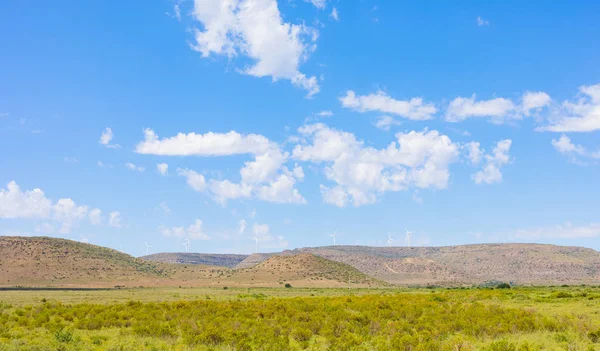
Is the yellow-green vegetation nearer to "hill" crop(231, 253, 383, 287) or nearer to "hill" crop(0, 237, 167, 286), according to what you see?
"hill" crop(231, 253, 383, 287)

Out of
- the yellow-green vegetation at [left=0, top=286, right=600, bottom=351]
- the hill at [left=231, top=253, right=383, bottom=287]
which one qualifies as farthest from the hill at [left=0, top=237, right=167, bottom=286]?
the yellow-green vegetation at [left=0, top=286, right=600, bottom=351]

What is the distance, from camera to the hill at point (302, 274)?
480ft

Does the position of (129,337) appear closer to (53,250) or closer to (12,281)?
(12,281)

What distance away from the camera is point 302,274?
160m

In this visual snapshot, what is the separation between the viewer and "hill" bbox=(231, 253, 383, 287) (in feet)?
480

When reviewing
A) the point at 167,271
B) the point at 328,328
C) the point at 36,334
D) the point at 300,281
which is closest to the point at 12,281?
the point at 167,271

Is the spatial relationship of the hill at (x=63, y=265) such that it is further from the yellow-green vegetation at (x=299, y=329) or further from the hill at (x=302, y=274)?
the yellow-green vegetation at (x=299, y=329)

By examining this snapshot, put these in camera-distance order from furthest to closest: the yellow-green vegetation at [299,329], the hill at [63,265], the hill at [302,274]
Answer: the hill at [302,274] < the hill at [63,265] < the yellow-green vegetation at [299,329]

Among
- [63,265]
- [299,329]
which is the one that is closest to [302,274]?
[63,265]

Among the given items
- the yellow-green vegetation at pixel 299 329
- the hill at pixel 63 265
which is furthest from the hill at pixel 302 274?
the yellow-green vegetation at pixel 299 329

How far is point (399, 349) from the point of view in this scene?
23.2 metres

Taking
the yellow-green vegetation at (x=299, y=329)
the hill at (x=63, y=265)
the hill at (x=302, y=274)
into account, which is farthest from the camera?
the hill at (x=302, y=274)

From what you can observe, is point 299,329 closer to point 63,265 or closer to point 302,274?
point 302,274

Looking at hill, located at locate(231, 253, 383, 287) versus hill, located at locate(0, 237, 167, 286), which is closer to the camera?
hill, located at locate(0, 237, 167, 286)
